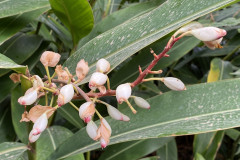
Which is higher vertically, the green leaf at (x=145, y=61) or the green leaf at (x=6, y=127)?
the green leaf at (x=145, y=61)

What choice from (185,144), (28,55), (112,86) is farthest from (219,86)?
(185,144)

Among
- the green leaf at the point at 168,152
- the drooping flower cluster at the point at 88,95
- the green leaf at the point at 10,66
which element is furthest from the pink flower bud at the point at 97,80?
the green leaf at the point at 168,152

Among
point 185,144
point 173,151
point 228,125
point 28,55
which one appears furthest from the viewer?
point 185,144

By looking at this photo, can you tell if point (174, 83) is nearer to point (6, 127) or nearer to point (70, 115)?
point (70, 115)

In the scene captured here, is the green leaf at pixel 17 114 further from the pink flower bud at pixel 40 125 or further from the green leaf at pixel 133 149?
the pink flower bud at pixel 40 125

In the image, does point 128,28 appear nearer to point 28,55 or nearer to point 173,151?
point 28,55

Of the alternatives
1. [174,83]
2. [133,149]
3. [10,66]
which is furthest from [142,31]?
[133,149]

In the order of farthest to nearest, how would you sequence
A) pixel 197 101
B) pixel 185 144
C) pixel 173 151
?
1. pixel 185 144
2. pixel 173 151
3. pixel 197 101
